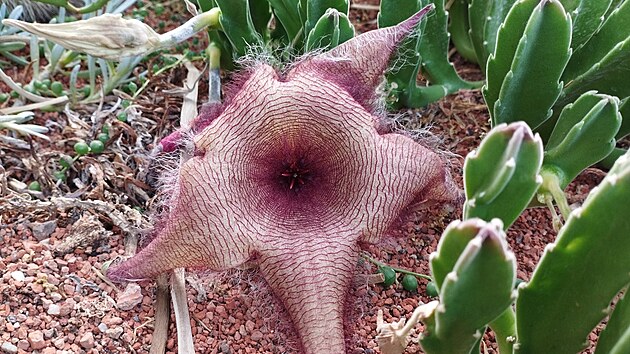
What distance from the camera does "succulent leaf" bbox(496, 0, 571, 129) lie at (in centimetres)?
135

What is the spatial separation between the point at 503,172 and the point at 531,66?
0.57 m

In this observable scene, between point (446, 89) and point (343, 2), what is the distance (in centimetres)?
44

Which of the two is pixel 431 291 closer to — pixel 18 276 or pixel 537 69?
pixel 537 69

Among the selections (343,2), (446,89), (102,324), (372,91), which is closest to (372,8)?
(446,89)

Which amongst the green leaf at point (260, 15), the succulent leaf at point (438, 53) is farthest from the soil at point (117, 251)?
the green leaf at point (260, 15)

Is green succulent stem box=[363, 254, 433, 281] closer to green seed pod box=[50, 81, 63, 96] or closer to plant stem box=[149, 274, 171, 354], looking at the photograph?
plant stem box=[149, 274, 171, 354]

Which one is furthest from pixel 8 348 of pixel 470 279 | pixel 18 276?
pixel 470 279

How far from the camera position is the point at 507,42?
1.49 meters

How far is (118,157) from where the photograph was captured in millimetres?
1747

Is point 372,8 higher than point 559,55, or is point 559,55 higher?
point 559,55

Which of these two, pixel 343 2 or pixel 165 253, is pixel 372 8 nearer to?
pixel 343 2

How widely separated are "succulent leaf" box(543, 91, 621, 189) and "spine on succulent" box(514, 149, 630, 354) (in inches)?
13.2

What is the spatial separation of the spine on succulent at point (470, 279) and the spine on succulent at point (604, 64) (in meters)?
0.85

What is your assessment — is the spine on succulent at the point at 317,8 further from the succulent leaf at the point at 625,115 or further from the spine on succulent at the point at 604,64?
the succulent leaf at the point at 625,115
